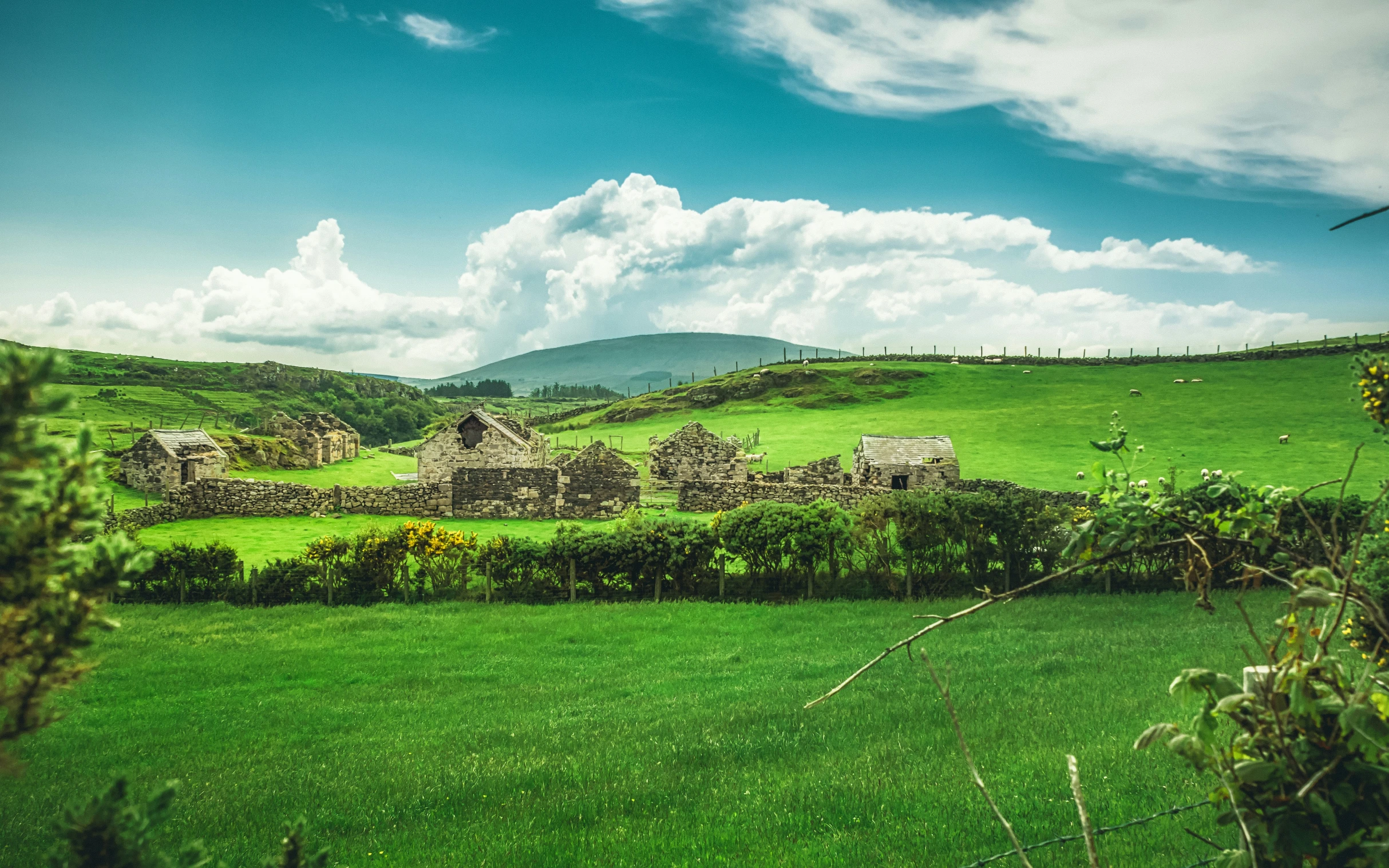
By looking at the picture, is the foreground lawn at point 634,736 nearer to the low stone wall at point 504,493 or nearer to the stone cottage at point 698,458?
the low stone wall at point 504,493

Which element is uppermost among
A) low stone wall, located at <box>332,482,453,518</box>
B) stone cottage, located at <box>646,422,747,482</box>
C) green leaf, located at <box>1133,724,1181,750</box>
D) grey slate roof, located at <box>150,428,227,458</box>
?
green leaf, located at <box>1133,724,1181,750</box>

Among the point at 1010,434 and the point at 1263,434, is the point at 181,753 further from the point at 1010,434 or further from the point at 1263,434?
the point at 1263,434

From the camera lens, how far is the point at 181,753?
9.88 m

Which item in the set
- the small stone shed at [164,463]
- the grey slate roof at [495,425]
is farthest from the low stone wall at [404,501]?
the small stone shed at [164,463]

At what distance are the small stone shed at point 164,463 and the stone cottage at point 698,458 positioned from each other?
77.4ft

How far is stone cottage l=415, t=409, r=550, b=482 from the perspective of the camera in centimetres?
4306

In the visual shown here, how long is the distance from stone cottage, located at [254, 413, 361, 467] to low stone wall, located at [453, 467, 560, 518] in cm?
2290

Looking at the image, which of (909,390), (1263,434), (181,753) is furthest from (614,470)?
(909,390)

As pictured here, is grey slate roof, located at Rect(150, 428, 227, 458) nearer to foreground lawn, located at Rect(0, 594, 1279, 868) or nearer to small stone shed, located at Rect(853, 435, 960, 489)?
foreground lawn, located at Rect(0, 594, 1279, 868)

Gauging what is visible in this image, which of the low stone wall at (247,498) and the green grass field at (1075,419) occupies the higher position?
the green grass field at (1075,419)

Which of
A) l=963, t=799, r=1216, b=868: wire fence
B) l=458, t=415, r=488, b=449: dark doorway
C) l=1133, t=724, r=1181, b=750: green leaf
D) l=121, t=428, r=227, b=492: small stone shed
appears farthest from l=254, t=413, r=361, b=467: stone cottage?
l=1133, t=724, r=1181, b=750: green leaf

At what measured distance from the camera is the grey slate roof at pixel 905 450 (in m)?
35.5

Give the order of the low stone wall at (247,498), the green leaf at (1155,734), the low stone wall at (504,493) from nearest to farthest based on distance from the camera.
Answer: the green leaf at (1155,734) → the low stone wall at (247,498) → the low stone wall at (504,493)

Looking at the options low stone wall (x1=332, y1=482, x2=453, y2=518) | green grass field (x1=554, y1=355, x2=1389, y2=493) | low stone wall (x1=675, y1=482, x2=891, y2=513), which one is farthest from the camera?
green grass field (x1=554, y1=355, x2=1389, y2=493)
